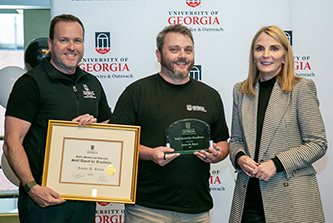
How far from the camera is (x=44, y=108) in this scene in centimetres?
234

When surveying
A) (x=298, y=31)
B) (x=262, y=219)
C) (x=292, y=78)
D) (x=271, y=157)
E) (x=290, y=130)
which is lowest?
(x=262, y=219)

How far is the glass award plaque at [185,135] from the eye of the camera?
217 cm

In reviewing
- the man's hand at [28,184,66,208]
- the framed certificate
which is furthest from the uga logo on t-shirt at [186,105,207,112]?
the man's hand at [28,184,66,208]

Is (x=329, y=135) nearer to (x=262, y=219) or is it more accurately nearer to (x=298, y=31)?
(x=298, y=31)

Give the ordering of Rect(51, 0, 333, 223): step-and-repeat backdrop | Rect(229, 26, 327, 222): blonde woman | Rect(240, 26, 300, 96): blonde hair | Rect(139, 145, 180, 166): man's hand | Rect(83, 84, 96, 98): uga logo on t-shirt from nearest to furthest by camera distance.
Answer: Rect(139, 145, 180, 166): man's hand → Rect(229, 26, 327, 222): blonde woman → Rect(240, 26, 300, 96): blonde hair → Rect(83, 84, 96, 98): uga logo on t-shirt → Rect(51, 0, 333, 223): step-and-repeat backdrop

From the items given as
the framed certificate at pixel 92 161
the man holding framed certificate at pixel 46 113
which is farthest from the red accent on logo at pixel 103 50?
the framed certificate at pixel 92 161

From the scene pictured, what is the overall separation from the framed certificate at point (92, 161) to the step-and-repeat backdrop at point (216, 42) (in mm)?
1561

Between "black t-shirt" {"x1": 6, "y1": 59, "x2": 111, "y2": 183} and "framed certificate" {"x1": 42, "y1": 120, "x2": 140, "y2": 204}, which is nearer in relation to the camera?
"framed certificate" {"x1": 42, "y1": 120, "x2": 140, "y2": 204}

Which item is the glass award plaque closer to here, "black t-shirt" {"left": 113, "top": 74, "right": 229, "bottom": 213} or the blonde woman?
"black t-shirt" {"left": 113, "top": 74, "right": 229, "bottom": 213}

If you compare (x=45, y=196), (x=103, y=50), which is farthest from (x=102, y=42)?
(x=45, y=196)

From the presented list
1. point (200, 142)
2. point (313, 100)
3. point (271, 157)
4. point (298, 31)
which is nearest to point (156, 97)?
point (200, 142)

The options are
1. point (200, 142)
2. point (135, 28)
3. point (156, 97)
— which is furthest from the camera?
point (135, 28)

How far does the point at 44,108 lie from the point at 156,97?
0.77 m

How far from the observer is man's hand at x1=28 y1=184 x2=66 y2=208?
83.2 inches
